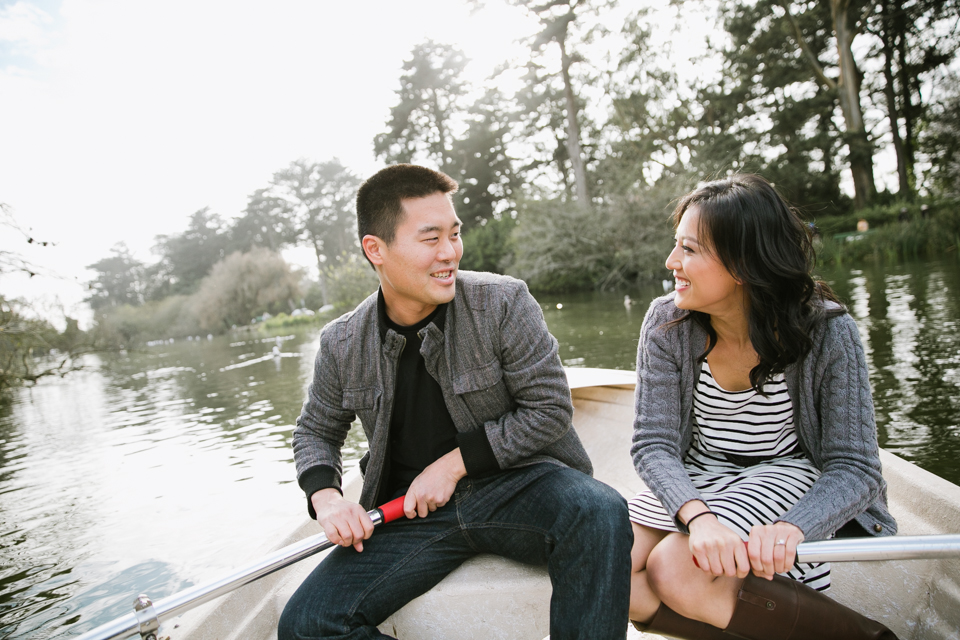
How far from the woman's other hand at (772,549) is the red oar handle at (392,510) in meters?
0.82

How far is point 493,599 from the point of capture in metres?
1.52

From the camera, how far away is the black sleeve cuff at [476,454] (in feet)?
5.08

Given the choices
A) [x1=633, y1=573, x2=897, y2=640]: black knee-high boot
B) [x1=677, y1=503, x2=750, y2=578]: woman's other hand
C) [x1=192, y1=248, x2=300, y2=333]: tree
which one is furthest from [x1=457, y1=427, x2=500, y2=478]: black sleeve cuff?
[x1=192, y1=248, x2=300, y2=333]: tree

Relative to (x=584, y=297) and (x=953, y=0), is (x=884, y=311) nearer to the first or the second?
(x=584, y=297)

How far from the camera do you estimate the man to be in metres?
1.44

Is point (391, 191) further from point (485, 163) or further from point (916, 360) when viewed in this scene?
point (485, 163)

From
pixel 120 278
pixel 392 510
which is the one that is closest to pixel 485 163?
pixel 392 510

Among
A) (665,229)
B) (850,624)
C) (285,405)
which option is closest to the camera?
(850,624)

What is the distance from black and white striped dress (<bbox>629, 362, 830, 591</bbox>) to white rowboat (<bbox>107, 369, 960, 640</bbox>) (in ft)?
0.90

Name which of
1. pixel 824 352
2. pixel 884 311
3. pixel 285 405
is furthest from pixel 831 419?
pixel 884 311

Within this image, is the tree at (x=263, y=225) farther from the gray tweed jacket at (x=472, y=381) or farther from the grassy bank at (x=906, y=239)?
the gray tweed jacket at (x=472, y=381)

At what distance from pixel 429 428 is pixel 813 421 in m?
0.96

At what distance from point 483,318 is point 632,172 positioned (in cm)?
1588

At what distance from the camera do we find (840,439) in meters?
1.38
